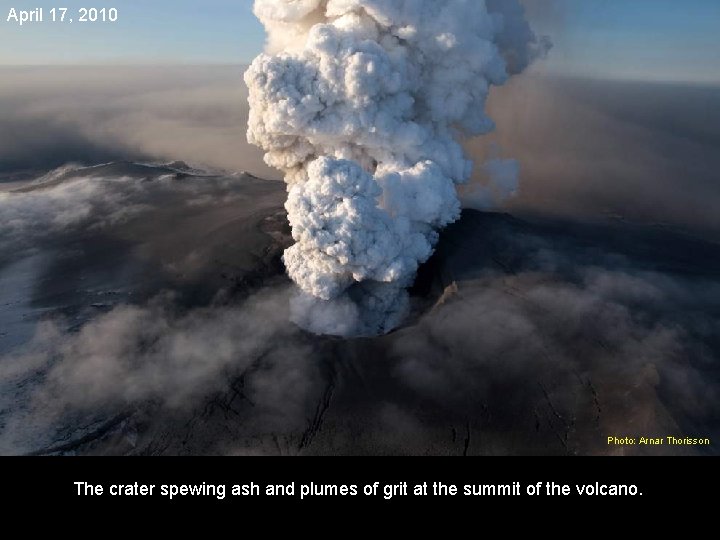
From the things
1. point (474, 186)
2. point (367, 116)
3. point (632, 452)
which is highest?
point (367, 116)

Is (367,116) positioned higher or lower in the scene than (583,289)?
higher

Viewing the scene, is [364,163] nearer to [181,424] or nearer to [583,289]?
[583,289]

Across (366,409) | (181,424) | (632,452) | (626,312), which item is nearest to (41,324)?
(181,424)

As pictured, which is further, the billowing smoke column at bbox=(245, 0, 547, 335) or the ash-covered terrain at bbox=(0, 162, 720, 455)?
the billowing smoke column at bbox=(245, 0, 547, 335)

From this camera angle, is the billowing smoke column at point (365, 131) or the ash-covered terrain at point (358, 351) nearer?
the ash-covered terrain at point (358, 351)

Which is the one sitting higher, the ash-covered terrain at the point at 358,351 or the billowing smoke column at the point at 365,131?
the billowing smoke column at the point at 365,131
